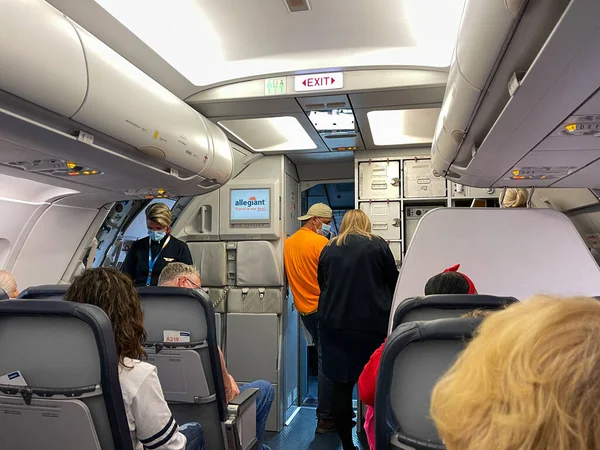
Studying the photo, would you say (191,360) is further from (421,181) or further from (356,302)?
(421,181)

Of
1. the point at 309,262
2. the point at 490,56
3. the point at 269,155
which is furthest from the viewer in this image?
the point at 269,155

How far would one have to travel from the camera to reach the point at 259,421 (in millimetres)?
3301

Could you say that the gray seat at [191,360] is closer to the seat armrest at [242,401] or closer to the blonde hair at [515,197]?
the seat armrest at [242,401]

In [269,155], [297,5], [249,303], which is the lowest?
[249,303]

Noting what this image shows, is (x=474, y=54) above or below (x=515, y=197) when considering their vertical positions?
above

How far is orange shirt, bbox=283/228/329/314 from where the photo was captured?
5.13 meters

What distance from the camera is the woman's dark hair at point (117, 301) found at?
2.01m

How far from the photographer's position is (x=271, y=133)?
5.29 m

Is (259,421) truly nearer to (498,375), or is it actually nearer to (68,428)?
(68,428)

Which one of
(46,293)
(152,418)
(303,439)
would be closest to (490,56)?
(152,418)

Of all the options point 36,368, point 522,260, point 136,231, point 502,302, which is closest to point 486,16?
A: point 502,302

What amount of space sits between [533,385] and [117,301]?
69.5 inches

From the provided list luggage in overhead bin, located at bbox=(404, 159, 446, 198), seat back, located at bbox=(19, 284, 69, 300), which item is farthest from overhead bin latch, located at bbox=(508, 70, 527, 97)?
luggage in overhead bin, located at bbox=(404, 159, 446, 198)

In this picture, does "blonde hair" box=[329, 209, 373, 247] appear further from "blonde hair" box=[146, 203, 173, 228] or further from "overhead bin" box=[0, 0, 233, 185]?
"blonde hair" box=[146, 203, 173, 228]
